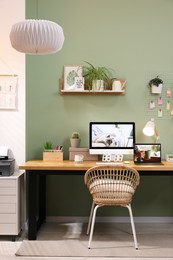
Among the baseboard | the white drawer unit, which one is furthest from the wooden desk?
the baseboard

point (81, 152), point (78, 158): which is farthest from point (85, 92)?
point (78, 158)

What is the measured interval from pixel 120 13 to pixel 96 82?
85 centimetres

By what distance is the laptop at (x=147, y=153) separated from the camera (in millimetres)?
3779

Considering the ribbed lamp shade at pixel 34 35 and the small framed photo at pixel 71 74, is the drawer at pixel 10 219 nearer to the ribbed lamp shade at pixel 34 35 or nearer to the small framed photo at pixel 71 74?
the small framed photo at pixel 71 74

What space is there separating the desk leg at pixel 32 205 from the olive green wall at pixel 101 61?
25.1 inches

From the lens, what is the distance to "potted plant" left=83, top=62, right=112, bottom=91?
13.2 ft

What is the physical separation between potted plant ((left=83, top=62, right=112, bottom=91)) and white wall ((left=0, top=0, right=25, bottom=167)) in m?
0.70

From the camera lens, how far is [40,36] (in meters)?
2.70

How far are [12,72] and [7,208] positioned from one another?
148 cm

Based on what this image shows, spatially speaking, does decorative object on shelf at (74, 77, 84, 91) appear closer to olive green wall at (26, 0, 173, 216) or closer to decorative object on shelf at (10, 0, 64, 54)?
olive green wall at (26, 0, 173, 216)

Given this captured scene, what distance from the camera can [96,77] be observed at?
404 cm

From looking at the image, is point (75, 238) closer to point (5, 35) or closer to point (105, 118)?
point (105, 118)

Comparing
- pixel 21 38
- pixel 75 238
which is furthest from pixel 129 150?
pixel 21 38

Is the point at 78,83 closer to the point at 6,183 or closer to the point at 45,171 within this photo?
the point at 45,171
